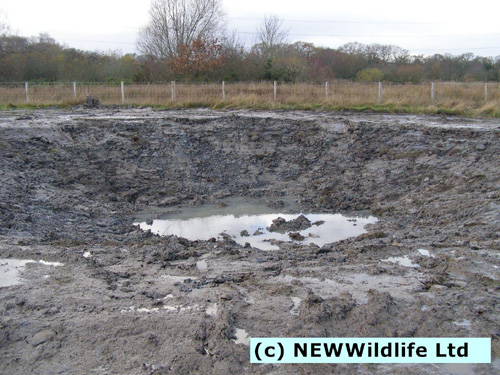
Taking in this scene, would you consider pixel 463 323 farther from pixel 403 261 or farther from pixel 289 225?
pixel 289 225

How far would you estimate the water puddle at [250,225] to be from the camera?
8.22 meters

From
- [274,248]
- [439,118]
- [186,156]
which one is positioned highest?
[439,118]

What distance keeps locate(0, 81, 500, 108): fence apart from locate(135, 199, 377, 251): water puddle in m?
9.53

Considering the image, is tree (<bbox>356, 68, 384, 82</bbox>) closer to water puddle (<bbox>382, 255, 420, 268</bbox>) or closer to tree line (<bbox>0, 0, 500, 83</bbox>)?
tree line (<bbox>0, 0, 500, 83</bbox>)

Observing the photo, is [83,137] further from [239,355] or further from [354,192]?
[239,355]

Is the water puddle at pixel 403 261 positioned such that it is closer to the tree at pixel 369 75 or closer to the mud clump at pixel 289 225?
the mud clump at pixel 289 225

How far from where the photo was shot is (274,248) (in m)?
7.59

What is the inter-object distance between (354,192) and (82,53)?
100 ft

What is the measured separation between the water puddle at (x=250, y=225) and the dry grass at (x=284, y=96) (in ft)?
30.6

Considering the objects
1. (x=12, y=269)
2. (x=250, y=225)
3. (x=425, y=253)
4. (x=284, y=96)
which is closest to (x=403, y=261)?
(x=425, y=253)

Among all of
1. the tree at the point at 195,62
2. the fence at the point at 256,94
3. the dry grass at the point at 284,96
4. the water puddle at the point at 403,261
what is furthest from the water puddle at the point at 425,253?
the tree at the point at 195,62

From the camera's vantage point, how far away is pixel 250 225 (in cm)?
917

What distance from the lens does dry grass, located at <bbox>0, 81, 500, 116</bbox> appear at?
18469 millimetres

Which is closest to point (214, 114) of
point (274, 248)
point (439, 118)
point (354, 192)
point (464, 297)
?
point (354, 192)
